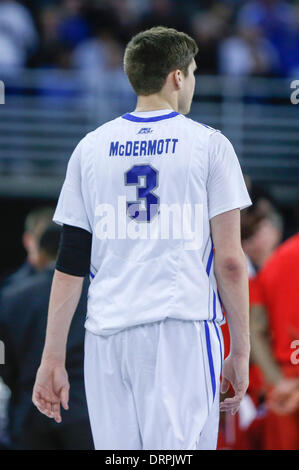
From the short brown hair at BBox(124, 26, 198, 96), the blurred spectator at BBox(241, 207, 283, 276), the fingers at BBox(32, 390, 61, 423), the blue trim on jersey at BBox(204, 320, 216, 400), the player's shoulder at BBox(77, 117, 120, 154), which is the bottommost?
→ the fingers at BBox(32, 390, 61, 423)

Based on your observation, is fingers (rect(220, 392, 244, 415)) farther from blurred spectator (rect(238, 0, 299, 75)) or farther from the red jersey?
blurred spectator (rect(238, 0, 299, 75))

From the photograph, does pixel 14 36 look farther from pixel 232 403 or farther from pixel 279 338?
pixel 232 403

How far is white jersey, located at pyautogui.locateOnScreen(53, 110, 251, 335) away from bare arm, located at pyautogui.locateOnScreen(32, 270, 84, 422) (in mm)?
108

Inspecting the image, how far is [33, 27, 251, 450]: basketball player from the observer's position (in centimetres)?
336

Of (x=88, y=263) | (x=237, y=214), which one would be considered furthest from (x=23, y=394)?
(x=237, y=214)

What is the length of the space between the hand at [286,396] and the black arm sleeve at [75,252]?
2.37 meters

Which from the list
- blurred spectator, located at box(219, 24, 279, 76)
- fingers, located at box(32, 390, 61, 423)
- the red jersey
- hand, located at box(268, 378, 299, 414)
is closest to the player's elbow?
fingers, located at box(32, 390, 61, 423)

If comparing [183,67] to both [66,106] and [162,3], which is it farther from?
[162,3]

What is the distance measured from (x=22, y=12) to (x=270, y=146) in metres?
3.74

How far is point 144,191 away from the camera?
3.44 m

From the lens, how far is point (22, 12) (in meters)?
11.9

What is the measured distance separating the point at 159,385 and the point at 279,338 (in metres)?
2.44

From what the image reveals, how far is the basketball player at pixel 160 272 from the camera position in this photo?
3357 mm

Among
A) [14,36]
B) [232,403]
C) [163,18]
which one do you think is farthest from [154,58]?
[163,18]
